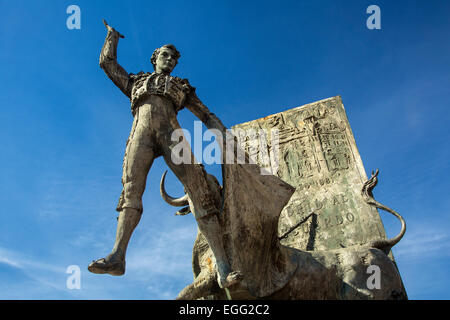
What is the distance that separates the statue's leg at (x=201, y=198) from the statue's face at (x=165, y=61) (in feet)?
2.97

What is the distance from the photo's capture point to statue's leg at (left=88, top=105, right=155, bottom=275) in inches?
104

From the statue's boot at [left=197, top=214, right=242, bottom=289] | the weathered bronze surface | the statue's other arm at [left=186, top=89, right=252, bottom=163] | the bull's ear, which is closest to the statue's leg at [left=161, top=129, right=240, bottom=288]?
the statue's boot at [left=197, top=214, right=242, bottom=289]

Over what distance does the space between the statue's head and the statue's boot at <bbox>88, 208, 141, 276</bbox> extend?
1542 millimetres

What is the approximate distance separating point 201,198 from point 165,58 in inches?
61.2

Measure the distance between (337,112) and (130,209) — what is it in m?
4.05

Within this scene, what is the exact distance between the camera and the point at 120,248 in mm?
2768

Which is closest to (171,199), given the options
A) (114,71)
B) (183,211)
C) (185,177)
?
(183,211)

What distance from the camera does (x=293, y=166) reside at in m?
5.52

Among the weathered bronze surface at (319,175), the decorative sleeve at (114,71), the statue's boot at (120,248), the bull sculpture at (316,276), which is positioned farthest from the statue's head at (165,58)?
the weathered bronze surface at (319,175)

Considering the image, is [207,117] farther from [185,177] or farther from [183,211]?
[183,211]

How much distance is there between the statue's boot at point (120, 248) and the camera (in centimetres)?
255
